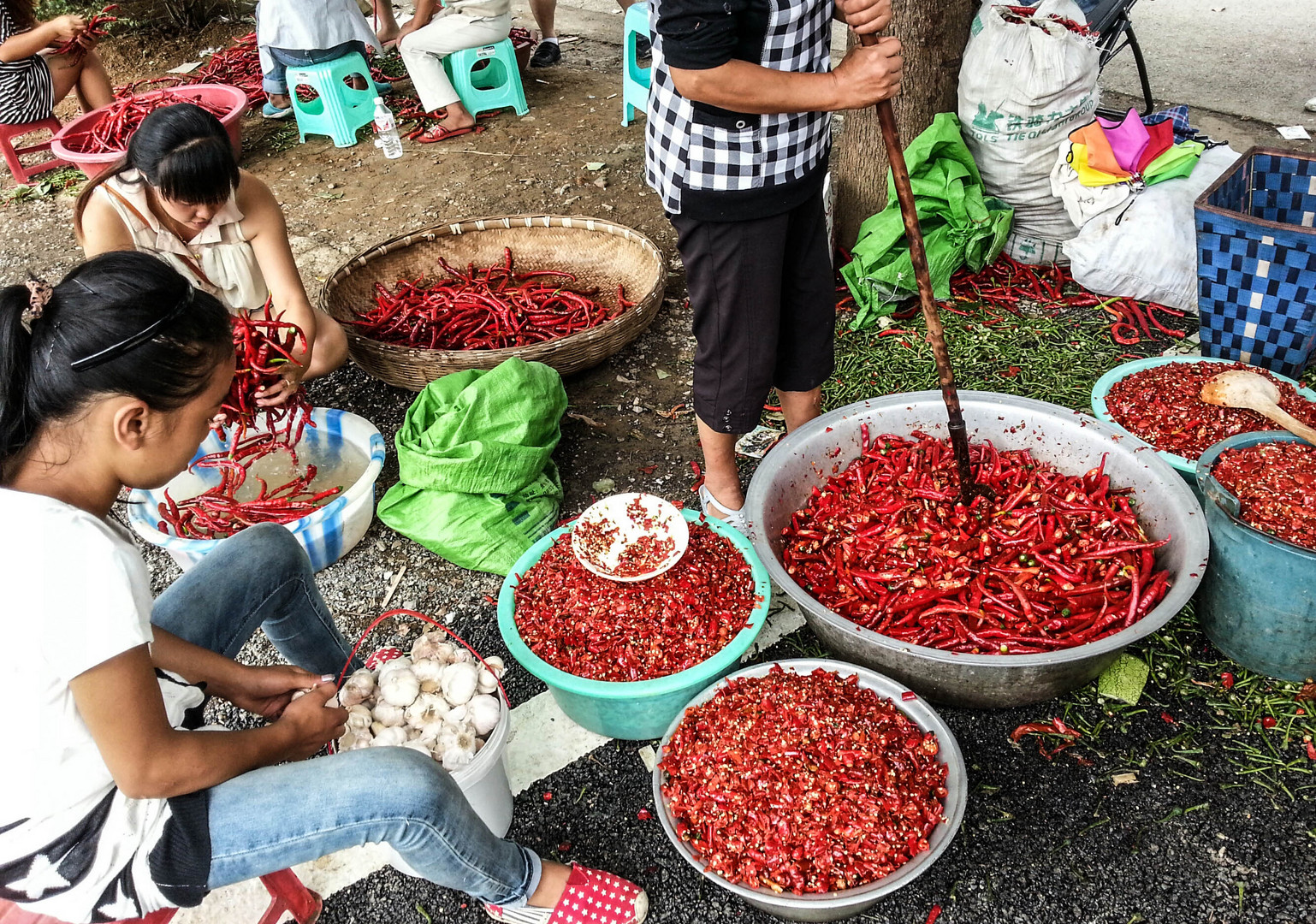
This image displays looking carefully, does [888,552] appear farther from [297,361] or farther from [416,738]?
[297,361]

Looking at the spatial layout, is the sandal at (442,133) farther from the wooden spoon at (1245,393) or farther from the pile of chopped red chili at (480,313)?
the wooden spoon at (1245,393)

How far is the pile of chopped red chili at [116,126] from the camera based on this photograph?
611 cm

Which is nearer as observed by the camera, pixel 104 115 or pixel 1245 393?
pixel 1245 393

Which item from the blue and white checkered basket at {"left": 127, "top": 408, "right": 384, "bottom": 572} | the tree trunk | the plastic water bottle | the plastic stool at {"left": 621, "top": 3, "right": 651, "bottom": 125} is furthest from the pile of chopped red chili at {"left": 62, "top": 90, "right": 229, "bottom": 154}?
the tree trunk

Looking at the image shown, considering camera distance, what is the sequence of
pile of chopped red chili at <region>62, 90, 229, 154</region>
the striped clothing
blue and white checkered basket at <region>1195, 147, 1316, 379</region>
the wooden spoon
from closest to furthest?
the wooden spoon
blue and white checkered basket at <region>1195, 147, 1316, 379</region>
pile of chopped red chili at <region>62, 90, 229, 154</region>
the striped clothing

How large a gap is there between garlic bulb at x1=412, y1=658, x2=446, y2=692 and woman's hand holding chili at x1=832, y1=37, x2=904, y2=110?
Answer: 1869 millimetres

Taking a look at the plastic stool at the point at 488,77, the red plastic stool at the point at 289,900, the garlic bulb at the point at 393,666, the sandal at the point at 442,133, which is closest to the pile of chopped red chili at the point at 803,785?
the garlic bulb at the point at 393,666

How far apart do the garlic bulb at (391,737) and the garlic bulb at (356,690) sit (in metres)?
0.15

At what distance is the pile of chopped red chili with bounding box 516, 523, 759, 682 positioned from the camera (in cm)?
254

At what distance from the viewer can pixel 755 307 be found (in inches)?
108

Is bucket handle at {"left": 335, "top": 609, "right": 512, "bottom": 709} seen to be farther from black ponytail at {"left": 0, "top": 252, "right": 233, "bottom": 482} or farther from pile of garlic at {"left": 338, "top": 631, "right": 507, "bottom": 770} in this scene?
black ponytail at {"left": 0, "top": 252, "right": 233, "bottom": 482}

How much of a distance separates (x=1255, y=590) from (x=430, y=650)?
2352 millimetres

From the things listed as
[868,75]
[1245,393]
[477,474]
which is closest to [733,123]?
[868,75]

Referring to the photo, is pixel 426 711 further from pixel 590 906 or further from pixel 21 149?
pixel 21 149
